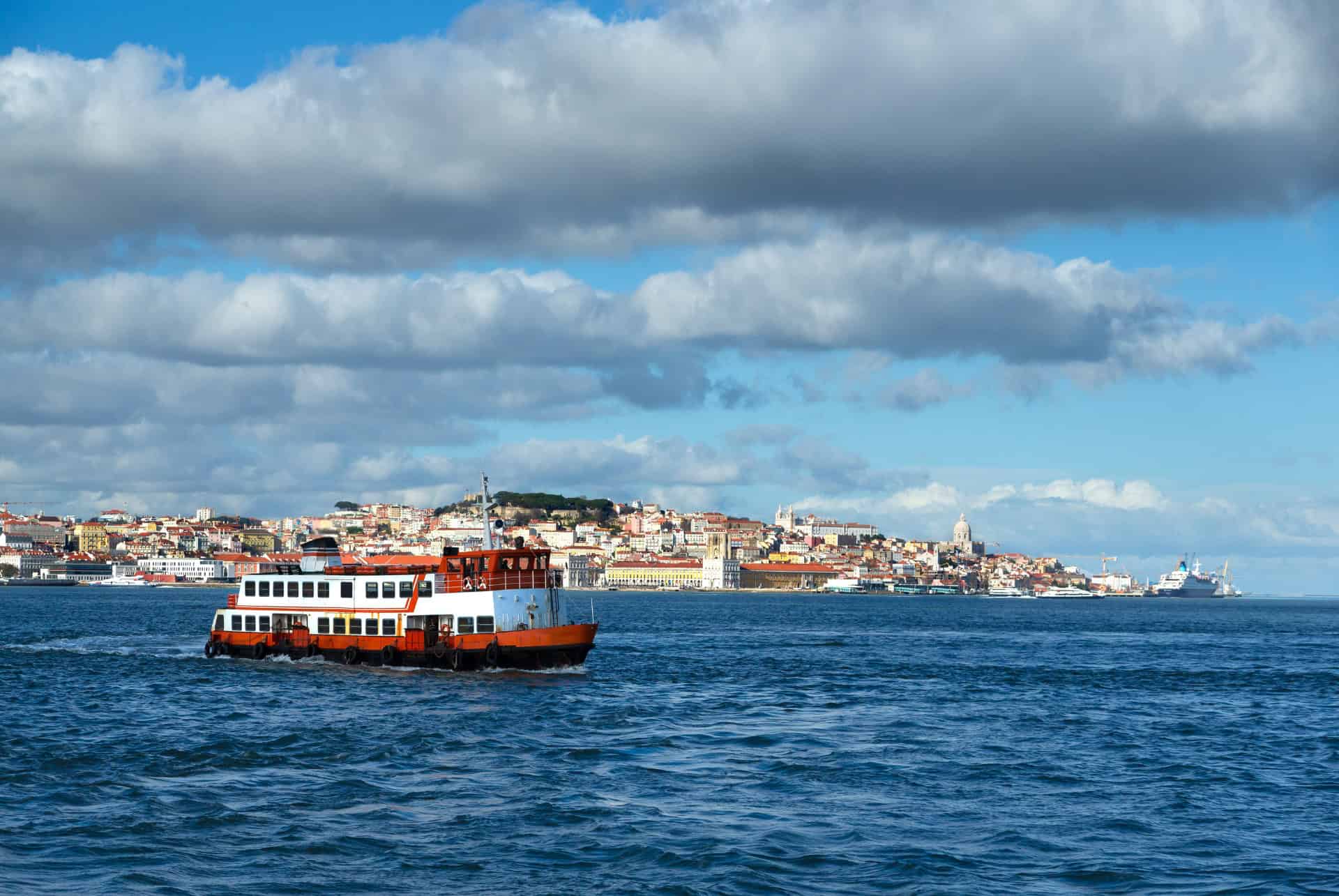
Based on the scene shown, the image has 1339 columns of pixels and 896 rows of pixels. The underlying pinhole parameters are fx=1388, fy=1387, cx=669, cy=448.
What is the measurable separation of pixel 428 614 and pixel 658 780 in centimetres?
2330

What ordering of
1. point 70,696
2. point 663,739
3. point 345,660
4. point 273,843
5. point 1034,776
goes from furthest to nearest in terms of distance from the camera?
point 345,660 < point 70,696 < point 663,739 < point 1034,776 < point 273,843

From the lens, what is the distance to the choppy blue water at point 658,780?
20.5 metres

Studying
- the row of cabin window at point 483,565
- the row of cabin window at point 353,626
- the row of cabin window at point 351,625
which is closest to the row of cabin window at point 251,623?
the row of cabin window at point 351,625

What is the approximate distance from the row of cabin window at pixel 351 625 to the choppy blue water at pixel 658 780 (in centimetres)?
158

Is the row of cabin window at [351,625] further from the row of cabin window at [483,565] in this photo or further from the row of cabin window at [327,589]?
the row of cabin window at [483,565]

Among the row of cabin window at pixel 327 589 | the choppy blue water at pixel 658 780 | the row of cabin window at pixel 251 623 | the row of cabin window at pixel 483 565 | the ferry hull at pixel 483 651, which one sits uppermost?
the row of cabin window at pixel 483 565

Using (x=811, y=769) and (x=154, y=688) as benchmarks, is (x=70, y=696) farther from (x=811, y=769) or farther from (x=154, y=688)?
(x=811, y=769)

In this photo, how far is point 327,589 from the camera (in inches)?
2077

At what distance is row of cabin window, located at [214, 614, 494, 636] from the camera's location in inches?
1905

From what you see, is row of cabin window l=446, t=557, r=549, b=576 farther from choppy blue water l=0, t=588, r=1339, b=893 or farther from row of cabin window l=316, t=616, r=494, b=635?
choppy blue water l=0, t=588, r=1339, b=893

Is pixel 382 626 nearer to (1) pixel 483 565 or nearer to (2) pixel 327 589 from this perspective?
(2) pixel 327 589

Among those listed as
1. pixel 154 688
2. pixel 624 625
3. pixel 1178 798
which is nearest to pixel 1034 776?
pixel 1178 798

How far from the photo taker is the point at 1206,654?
7481 centimetres

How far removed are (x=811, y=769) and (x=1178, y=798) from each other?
23.7 ft
